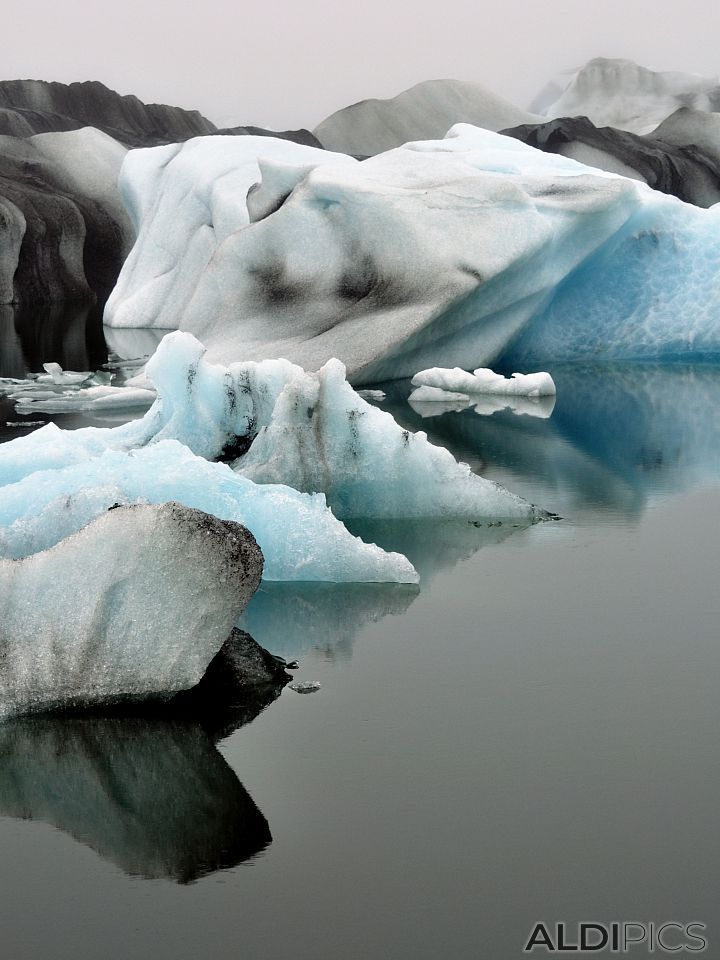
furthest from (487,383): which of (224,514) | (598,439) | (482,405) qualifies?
(224,514)

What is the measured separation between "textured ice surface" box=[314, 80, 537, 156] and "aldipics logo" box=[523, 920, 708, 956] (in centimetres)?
3813

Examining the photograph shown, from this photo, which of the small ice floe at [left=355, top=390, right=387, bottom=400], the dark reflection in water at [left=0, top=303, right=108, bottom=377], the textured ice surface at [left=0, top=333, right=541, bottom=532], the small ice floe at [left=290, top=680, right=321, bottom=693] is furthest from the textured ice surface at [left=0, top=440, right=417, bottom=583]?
the dark reflection in water at [left=0, top=303, right=108, bottom=377]

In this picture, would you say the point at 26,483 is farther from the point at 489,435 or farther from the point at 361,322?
the point at 361,322

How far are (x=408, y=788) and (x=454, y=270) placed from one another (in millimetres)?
5569

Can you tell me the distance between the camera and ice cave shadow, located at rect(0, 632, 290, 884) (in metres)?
2.04

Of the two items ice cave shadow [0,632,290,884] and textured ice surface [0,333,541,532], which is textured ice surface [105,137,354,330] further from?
ice cave shadow [0,632,290,884]

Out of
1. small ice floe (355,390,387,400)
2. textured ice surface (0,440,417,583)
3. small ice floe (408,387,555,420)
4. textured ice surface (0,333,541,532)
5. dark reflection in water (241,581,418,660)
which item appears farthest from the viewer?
small ice floe (355,390,387,400)

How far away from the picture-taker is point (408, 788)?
7.21 feet

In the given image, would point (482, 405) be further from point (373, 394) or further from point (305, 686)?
point (305, 686)

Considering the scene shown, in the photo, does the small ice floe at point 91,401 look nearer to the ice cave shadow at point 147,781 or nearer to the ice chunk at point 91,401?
the ice chunk at point 91,401

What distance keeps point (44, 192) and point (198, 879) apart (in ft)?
60.7

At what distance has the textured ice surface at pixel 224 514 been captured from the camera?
3396 millimetres

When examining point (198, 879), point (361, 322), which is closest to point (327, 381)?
point (198, 879)

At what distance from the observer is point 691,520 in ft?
13.8
